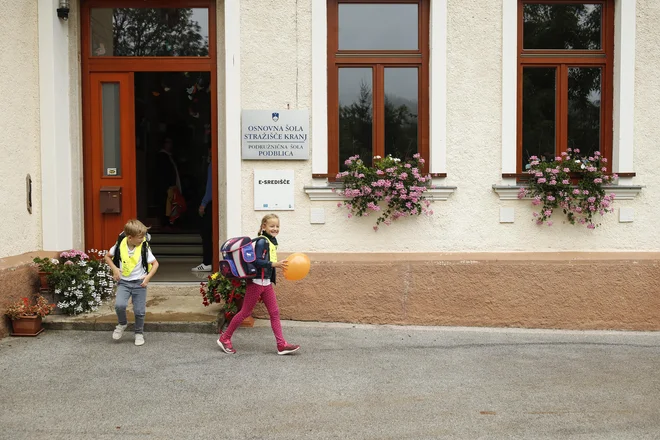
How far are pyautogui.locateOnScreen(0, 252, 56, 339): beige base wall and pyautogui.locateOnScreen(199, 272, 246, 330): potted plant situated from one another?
5.60ft

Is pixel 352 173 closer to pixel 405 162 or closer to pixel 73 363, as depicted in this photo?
pixel 405 162

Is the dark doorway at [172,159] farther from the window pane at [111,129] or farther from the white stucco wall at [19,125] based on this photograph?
the white stucco wall at [19,125]

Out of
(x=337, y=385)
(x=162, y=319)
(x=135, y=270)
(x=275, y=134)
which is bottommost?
(x=337, y=385)

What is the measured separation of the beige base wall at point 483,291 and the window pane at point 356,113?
1209mm

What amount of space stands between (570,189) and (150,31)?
5.00 meters

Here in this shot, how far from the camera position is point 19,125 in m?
7.20

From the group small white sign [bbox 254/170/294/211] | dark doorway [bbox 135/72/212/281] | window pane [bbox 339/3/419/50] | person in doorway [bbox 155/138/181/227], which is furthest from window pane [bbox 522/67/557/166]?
person in doorway [bbox 155/138/181/227]

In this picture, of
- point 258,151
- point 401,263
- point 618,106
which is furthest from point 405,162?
point 618,106

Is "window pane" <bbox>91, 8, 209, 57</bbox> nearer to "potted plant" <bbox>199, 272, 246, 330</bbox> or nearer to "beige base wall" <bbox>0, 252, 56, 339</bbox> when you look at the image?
"beige base wall" <bbox>0, 252, 56, 339</bbox>

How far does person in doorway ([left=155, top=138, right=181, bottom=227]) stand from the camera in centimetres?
1140

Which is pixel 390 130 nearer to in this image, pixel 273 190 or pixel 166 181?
pixel 273 190

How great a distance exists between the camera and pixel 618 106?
25.1 feet

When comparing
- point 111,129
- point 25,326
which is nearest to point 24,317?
point 25,326

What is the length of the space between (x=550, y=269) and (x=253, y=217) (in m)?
3.20
